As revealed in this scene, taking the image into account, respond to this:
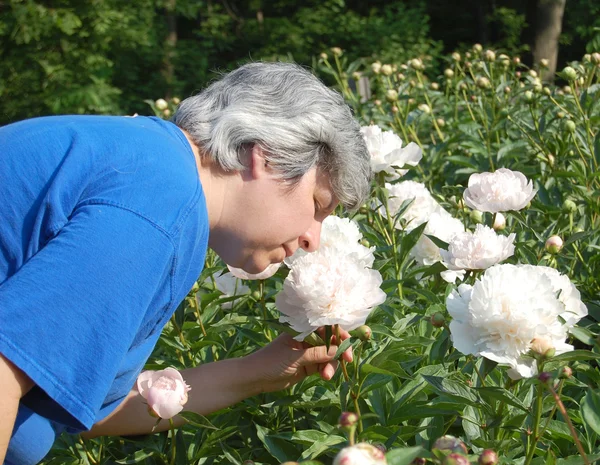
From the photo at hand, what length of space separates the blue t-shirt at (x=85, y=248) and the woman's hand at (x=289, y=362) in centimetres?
25

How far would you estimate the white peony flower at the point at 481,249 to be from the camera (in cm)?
149

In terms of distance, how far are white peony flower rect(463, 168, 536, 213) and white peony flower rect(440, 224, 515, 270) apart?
11.7 inches

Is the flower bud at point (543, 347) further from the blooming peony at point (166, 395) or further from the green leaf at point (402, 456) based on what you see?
the blooming peony at point (166, 395)

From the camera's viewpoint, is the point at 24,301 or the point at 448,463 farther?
the point at 24,301

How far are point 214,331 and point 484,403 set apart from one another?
0.65m

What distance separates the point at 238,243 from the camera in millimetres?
1423

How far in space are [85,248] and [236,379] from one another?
0.60m

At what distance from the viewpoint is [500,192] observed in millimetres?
1798

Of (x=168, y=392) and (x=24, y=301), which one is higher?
(x=24, y=301)

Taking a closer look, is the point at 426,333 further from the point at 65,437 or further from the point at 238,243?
the point at 65,437

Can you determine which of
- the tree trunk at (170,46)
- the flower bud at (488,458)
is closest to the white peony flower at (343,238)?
the flower bud at (488,458)

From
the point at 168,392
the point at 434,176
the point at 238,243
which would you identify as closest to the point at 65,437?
the point at 168,392

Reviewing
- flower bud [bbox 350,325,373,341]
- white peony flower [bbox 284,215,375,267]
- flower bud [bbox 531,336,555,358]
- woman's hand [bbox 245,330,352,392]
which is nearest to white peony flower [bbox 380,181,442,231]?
white peony flower [bbox 284,215,375,267]

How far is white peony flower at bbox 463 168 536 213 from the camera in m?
1.79
